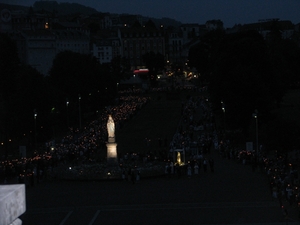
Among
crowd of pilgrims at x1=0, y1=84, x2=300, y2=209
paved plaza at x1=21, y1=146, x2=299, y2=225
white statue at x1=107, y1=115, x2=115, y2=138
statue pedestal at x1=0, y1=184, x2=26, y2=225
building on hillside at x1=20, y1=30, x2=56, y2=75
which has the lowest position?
paved plaza at x1=21, y1=146, x2=299, y2=225

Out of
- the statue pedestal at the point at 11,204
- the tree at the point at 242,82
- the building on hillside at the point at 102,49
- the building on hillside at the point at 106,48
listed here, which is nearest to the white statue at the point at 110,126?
the tree at the point at 242,82

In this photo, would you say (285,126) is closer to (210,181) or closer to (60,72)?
(210,181)

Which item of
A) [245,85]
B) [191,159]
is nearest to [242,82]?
[245,85]

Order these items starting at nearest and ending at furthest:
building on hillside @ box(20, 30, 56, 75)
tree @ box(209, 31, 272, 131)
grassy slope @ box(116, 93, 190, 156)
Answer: tree @ box(209, 31, 272, 131), grassy slope @ box(116, 93, 190, 156), building on hillside @ box(20, 30, 56, 75)

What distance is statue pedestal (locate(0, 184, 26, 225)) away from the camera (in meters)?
2.07

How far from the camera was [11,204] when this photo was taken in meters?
2.11

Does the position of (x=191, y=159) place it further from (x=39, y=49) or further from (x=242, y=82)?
(x=39, y=49)

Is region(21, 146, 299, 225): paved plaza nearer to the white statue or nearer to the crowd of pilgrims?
the crowd of pilgrims

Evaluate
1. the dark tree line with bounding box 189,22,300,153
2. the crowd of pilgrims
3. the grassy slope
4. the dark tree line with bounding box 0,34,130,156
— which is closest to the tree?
the dark tree line with bounding box 189,22,300,153

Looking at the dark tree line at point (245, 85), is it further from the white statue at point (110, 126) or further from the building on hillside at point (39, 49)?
the building on hillside at point (39, 49)

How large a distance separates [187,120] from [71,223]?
43.9 meters

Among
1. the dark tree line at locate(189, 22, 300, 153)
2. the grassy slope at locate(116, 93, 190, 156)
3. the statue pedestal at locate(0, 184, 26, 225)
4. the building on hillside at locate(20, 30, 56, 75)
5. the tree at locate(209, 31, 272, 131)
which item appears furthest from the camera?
the building on hillside at locate(20, 30, 56, 75)

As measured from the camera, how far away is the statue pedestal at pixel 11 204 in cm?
207

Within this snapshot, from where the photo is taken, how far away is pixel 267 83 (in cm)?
5438
